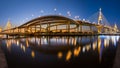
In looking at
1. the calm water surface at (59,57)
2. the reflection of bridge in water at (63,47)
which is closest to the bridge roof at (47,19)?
the reflection of bridge in water at (63,47)

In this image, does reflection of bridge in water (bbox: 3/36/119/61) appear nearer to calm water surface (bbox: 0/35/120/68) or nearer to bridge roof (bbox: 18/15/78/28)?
calm water surface (bbox: 0/35/120/68)

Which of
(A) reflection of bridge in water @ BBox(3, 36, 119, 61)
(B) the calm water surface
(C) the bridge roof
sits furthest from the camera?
(C) the bridge roof

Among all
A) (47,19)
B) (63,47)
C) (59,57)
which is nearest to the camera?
(59,57)

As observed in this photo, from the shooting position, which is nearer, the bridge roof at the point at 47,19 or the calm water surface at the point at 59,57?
the calm water surface at the point at 59,57

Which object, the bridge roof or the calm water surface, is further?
the bridge roof

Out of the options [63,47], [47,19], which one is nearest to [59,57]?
[63,47]

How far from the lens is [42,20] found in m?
117

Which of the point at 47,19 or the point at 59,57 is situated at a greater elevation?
the point at 47,19

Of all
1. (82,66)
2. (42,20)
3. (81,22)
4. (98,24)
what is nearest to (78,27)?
(81,22)

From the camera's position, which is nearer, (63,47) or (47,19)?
(63,47)

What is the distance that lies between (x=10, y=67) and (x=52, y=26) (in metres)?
119

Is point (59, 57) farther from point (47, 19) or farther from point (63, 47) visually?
point (47, 19)

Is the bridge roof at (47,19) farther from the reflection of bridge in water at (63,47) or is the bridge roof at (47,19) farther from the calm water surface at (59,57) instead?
the calm water surface at (59,57)

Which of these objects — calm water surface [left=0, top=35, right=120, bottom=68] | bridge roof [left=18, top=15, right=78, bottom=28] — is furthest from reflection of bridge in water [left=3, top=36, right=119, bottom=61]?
bridge roof [left=18, top=15, right=78, bottom=28]
